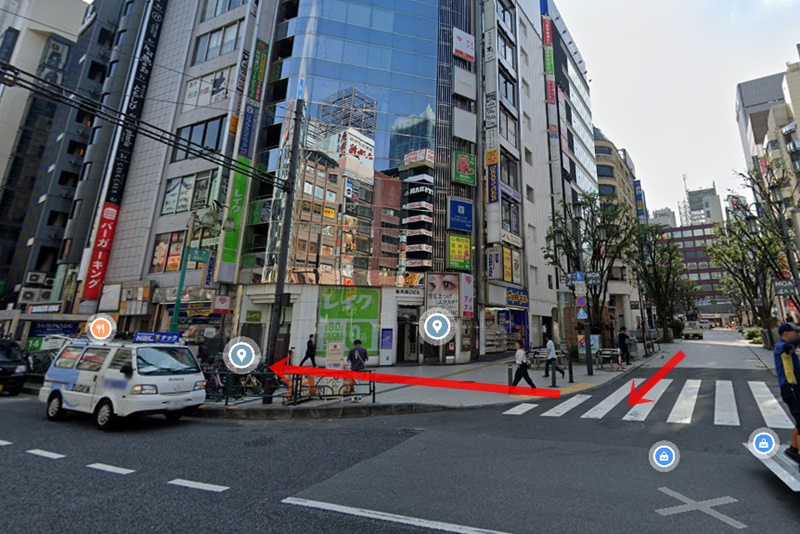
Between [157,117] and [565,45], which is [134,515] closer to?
[157,117]

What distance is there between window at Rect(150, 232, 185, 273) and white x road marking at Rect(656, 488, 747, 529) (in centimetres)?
2632

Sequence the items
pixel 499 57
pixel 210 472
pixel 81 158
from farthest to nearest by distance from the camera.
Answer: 1. pixel 81 158
2. pixel 499 57
3. pixel 210 472

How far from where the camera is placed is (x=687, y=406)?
918 centimetres

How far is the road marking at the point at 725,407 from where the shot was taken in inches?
301

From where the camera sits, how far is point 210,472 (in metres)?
5.25

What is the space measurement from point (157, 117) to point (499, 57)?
26978mm

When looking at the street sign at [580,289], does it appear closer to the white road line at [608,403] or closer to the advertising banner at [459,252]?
the white road line at [608,403]

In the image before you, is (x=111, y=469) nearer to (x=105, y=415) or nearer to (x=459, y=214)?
(x=105, y=415)

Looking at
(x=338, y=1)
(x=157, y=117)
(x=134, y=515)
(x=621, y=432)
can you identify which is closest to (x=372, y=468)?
(x=134, y=515)

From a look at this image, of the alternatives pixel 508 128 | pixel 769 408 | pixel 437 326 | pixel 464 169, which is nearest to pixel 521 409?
pixel 769 408

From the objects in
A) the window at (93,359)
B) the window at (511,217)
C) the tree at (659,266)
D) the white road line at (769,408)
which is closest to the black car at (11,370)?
the window at (93,359)

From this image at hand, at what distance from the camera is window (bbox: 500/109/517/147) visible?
29703 mm

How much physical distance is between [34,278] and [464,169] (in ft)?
125

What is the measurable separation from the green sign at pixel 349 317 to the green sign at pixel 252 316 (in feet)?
13.1
